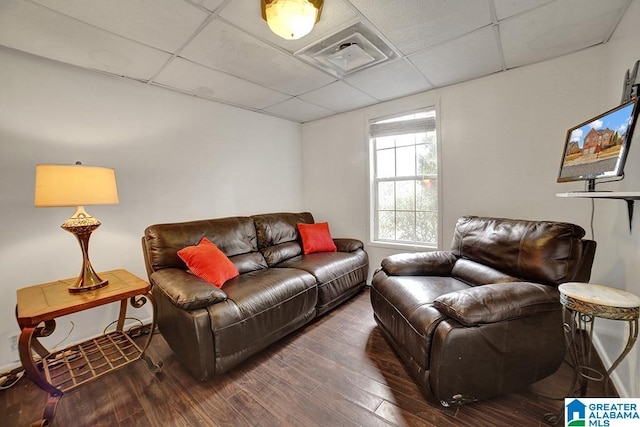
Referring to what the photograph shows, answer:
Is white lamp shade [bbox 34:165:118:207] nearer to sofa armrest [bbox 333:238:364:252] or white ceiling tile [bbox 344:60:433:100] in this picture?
white ceiling tile [bbox 344:60:433:100]

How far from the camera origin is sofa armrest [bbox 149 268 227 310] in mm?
1637

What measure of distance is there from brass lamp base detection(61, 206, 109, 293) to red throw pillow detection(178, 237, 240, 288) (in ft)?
1.85

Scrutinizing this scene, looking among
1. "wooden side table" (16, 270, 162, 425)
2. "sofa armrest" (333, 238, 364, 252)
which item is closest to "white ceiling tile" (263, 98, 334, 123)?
"sofa armrest" (333, 238, 364, 252)

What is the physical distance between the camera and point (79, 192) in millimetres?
1607

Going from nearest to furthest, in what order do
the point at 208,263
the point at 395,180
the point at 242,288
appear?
1. the point at 242,288
2. the point at 208,263
3. the point at 395,180

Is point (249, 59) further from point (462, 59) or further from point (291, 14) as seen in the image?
point (462, 59)

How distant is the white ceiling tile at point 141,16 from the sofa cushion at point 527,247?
99.9 inches

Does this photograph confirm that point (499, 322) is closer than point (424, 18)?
Yes

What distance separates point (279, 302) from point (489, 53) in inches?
104

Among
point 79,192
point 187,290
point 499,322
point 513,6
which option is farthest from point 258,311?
point 513,6

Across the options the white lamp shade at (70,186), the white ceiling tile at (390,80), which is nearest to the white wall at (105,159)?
the white lamp shade at (70,186)

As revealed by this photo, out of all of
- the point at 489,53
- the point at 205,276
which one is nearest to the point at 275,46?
the point at 489,53

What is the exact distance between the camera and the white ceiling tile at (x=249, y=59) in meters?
1.76

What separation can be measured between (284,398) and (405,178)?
8.53ft
